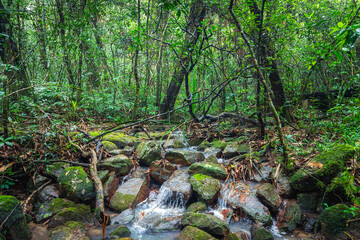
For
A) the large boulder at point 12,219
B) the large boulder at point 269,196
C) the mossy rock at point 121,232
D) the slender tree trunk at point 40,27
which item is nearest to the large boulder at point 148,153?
the mossy rock at point 121,232

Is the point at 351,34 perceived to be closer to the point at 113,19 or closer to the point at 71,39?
the point at 71,39

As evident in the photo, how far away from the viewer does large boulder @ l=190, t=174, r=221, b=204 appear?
10.5 ft

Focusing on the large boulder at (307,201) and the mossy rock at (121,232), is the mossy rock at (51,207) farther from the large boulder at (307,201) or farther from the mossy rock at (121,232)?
the large boulder at (307,201)

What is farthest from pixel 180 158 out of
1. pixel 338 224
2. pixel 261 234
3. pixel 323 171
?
pixel 338 224

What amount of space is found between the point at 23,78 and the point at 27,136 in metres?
2.34

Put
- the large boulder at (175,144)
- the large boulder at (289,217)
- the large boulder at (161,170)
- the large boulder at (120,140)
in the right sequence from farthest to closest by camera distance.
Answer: the large boulder at (175,144) → the large boulder at (120,140) → the large boulder at (161,170) → the large boulder at (289,217)

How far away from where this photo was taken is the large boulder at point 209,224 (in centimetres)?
254

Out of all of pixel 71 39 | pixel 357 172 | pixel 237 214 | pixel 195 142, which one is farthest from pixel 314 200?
pixel 71 39

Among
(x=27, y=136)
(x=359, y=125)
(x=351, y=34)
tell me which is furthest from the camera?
(x=359, y=125)

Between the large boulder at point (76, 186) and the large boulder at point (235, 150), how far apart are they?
269cm

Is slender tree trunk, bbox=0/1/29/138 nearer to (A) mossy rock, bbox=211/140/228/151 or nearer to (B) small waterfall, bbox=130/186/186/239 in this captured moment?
(B) small waterfall, bbox=130/186/186/239

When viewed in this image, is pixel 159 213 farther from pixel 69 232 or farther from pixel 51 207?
pixel 51 207

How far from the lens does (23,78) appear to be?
15.0 feet

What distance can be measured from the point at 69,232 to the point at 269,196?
2.67m
